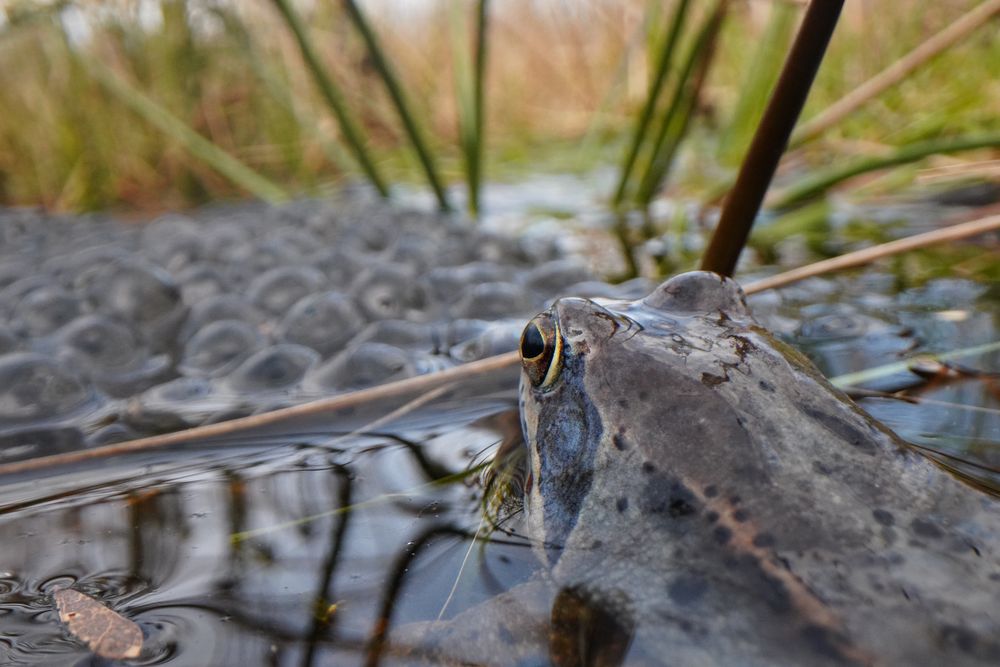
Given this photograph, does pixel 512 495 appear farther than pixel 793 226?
No

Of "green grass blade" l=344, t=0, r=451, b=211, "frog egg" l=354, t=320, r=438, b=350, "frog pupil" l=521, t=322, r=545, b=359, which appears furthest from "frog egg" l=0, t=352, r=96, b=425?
"green grass blade" l=344, t=0, r=451, b=211

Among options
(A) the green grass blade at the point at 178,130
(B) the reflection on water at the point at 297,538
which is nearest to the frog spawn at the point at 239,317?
(B) the reflection on water at the point at 297,538

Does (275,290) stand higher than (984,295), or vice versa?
(275,290)

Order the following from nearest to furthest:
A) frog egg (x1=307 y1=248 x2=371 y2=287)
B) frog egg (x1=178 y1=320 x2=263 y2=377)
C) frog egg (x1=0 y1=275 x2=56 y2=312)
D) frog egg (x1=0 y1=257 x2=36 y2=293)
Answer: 1. frog egg (x1=178 y1=320 x2=263 y2=377)
2. frog egg (x1=0 y1=275 x2=56 y2=312)
3. frog egg (x1=307 y1=248 x2=371 y2=287)
4. frog egg (x1=0 y1=257 x2=36 y2=293)

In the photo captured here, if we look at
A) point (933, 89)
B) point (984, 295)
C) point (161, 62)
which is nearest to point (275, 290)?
point (984, 295)

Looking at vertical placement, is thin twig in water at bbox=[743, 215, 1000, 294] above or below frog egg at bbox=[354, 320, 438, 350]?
above

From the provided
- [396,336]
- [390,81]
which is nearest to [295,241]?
[390,81]

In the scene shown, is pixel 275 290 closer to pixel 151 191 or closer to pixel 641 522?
pixel 641 522

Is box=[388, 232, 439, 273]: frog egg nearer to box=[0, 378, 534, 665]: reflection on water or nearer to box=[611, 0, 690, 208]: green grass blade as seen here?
box=[611, 0, 690, 208]: green grass blade
